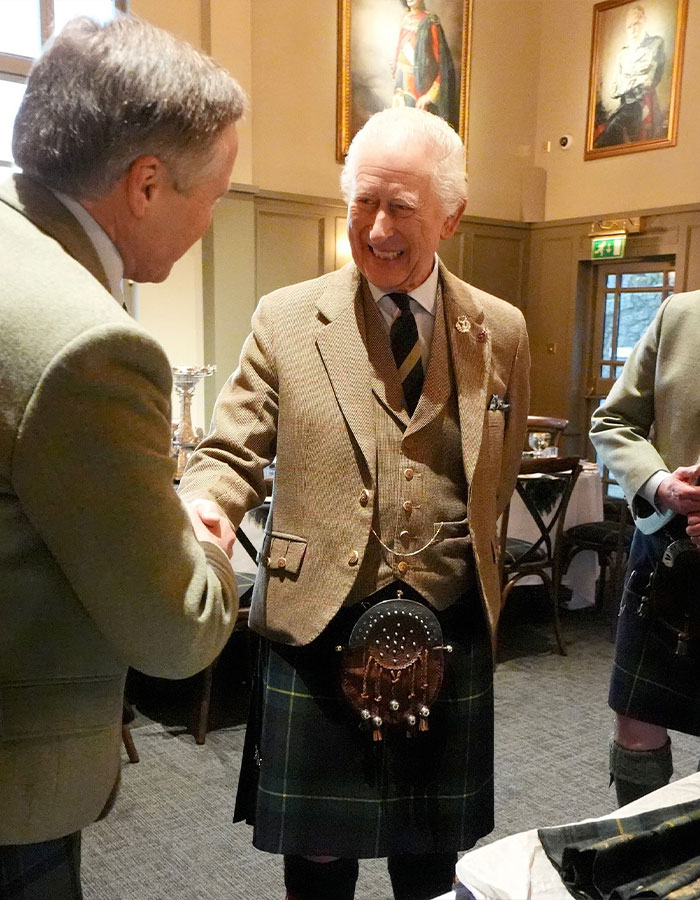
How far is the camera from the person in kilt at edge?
1.76 m

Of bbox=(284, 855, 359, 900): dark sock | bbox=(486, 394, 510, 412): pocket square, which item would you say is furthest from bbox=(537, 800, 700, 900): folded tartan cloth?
bbox=(486, 394, 510, 412): pocket square

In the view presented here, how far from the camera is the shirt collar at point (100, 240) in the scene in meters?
0.88

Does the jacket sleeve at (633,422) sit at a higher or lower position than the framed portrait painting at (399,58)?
lower

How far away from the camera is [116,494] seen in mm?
789

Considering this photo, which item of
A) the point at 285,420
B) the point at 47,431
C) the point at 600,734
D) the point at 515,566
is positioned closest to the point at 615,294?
the point at 515,566

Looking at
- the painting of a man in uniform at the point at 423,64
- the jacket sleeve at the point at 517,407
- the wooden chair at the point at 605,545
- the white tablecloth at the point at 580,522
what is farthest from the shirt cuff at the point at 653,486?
the painting of a man in uniform at the point at 423,64

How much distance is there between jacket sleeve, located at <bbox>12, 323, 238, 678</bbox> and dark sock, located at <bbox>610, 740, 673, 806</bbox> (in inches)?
54.4

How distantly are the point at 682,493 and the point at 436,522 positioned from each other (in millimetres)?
593

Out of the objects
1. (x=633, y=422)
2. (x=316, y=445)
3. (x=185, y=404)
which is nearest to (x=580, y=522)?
(x=185, y=404)

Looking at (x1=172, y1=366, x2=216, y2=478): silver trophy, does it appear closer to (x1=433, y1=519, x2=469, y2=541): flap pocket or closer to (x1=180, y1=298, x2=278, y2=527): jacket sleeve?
(x1=180, y1=298, x2=278, y2=527): jacket sleeve

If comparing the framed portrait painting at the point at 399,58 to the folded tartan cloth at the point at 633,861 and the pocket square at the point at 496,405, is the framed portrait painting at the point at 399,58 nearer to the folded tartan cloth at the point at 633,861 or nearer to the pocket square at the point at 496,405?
the pocket square at the point at 496,405

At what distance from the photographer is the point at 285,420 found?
1.43 metres

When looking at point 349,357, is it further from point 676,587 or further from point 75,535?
point 676,587

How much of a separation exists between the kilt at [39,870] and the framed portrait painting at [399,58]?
6877mm
